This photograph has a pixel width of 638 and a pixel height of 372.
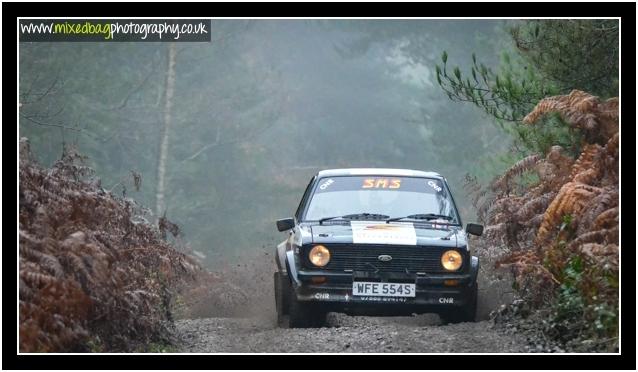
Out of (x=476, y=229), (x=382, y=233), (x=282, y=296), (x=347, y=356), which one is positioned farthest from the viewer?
(x=282, y=296)

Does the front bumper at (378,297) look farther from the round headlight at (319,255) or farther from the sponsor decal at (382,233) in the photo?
the sponsor decal at (382,233)

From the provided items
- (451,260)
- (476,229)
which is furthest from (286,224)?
(476,229)

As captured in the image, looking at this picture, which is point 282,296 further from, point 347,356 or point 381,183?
point 347,356

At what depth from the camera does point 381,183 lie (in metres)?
12.5

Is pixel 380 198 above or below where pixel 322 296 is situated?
above

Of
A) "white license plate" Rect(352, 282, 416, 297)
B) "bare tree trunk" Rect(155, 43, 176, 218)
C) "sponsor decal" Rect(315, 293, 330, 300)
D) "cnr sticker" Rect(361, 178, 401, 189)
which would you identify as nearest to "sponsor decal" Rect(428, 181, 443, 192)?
"cnr sticker" Rect(361, 178, 401, 189)

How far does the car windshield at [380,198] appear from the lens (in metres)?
12.1

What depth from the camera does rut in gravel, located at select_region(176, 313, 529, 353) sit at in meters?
9.30

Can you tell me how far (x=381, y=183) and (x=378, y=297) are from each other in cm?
205

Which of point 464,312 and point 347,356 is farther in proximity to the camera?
point 464,312

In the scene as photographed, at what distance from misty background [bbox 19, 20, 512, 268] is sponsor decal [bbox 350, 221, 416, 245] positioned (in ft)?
67.6

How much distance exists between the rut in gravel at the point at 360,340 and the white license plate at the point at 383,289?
39cm

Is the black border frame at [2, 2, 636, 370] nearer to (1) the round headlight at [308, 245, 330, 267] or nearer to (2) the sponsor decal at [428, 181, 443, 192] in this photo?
(1) the round headlight at [308, 245, 330, 267]

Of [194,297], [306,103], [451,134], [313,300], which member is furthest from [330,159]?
[313,300]
